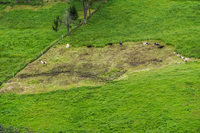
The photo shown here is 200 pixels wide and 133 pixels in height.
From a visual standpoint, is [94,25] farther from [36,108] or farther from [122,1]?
[36,108]

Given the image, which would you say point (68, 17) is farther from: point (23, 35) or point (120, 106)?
point (120, 106)

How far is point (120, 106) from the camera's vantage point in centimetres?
3759

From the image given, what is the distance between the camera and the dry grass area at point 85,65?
46.6 metres

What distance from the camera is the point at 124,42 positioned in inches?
2442

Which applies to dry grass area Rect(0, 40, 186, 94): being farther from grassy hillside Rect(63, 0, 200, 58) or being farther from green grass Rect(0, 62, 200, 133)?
grassy hillside Rect(63, 0, 200, 58)

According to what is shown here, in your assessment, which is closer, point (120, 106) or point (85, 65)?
point (120, 106)

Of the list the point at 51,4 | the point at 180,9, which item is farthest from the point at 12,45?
the point at 180,9

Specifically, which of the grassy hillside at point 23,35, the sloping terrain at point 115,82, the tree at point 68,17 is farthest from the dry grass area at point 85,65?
the tree at point 68,17

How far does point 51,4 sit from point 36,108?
56813mm

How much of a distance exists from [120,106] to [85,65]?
17.2 m

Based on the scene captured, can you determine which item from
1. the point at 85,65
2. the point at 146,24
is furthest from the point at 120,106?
the point at 146,24

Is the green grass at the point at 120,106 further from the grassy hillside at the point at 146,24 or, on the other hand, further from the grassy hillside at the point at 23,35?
the grassy hillside at the point at 23,35

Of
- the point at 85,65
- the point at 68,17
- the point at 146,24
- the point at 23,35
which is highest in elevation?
the point at 68,17

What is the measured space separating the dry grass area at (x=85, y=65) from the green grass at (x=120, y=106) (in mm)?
2937
